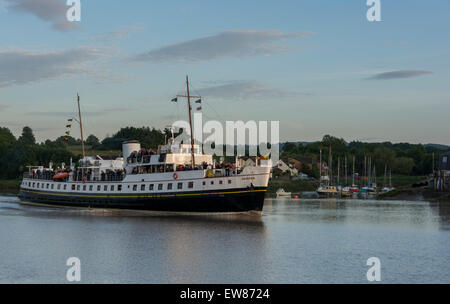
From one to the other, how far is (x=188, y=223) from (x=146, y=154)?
50.0 ft

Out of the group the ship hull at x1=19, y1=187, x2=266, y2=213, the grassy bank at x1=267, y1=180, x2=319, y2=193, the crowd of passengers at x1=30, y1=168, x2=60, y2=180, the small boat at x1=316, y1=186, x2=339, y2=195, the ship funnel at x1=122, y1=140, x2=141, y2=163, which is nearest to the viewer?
the ship hull at x1=19, y1=187, x2=266, y2=213

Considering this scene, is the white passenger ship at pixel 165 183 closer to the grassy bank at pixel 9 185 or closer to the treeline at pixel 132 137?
the grassy bank at pixel 9 185

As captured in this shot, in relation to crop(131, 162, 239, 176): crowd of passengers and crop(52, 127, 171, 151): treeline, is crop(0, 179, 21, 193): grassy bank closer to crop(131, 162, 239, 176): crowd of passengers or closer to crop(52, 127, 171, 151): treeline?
crop(52, 127, 171, 151): treeline

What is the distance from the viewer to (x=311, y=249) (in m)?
40.9

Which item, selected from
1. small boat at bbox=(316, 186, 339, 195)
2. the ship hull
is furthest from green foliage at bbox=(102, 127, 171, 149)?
the ship hull

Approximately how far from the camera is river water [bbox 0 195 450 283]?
106 ft

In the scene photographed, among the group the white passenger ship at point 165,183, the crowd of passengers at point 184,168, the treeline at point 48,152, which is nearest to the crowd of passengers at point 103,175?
the white passenger ship at point 165,183

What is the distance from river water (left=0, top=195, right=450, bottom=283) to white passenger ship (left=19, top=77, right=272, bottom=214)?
2.36 metres

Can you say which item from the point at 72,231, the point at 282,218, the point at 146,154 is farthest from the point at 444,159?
the point at 72,231
